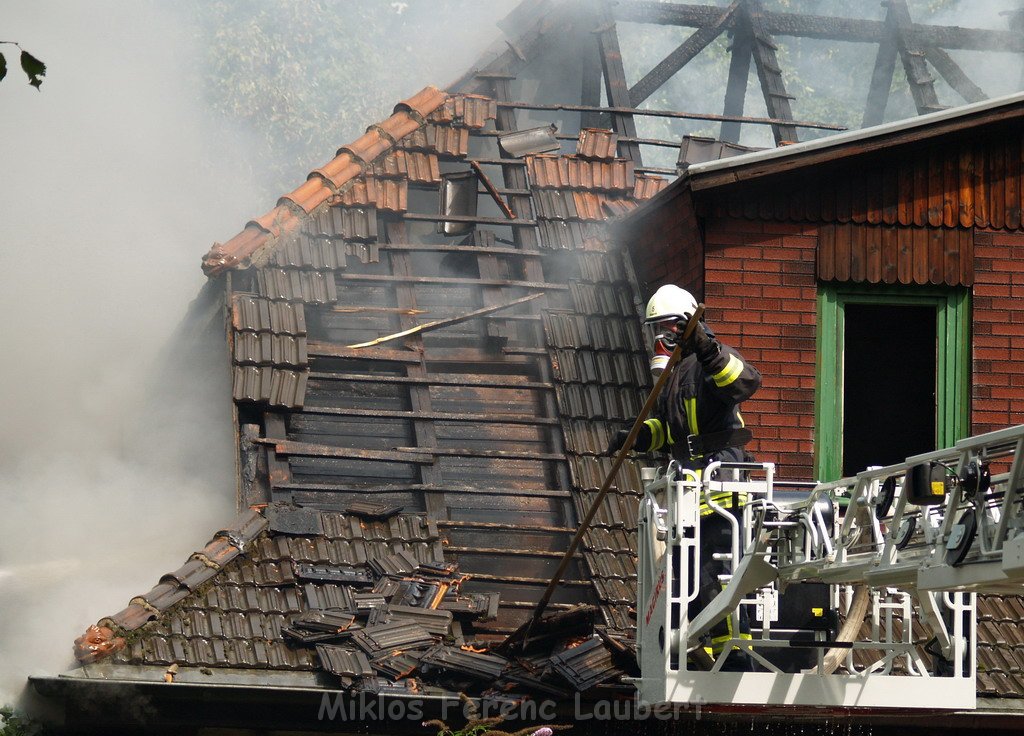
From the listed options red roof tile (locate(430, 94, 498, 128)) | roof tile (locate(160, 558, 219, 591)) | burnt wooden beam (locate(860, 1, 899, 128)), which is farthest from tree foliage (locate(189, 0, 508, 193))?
roof tile (locate(160, 558, 219, 591))

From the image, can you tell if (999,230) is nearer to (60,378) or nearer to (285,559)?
Result: (285,559)

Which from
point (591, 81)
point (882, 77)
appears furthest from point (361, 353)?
point (882, 77)

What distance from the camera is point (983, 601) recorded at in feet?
28.1

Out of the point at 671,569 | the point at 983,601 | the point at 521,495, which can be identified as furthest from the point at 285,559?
the point at 983,601

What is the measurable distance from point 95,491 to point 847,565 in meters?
5.55

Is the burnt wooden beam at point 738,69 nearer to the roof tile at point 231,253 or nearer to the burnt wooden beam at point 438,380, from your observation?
the burnt wooden beam at point 438,380

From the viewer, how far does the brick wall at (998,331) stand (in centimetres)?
908

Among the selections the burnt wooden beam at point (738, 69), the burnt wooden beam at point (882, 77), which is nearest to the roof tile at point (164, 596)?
the burnt wooden beam at point (738, 69)

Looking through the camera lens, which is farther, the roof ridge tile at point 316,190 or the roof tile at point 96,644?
the roof ridge tile at point 316,190

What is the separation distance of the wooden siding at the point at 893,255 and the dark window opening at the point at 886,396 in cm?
166

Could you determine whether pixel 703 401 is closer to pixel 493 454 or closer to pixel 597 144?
pixel 493 454

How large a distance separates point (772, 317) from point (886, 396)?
288cm

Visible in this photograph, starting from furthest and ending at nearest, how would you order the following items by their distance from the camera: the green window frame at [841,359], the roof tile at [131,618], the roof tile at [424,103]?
the roof tile at [424,103], the green window frame at [841,359], the roof tile at [131,618]

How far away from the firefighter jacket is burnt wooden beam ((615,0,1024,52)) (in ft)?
29.5
